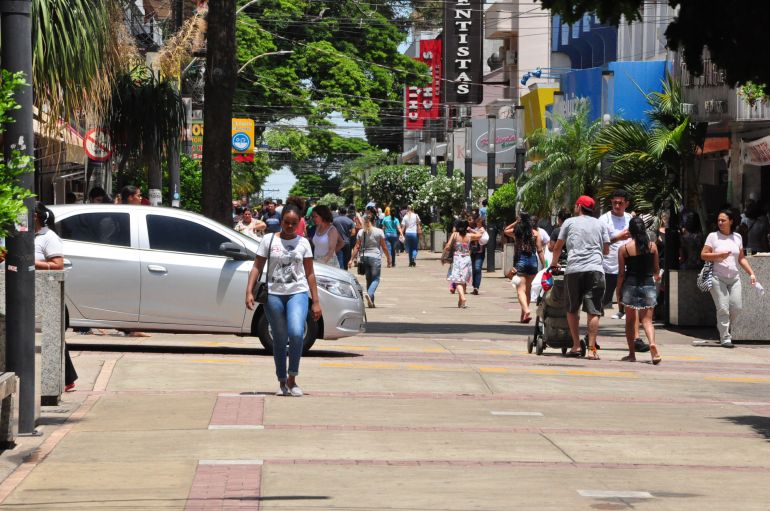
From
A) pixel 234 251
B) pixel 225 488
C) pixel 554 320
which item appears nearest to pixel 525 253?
pixel 554 320

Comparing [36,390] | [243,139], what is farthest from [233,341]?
→ [243,139]

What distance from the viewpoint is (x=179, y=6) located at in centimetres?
2739

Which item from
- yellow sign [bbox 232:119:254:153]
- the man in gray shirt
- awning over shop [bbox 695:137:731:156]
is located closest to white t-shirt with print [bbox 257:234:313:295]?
the man in gray shirt

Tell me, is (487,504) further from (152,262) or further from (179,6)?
(179,6)

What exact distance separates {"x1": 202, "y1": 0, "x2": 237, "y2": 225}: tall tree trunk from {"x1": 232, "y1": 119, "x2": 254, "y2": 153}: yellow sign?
20.2 m

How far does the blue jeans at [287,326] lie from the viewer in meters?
11.8

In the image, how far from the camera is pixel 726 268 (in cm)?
1752

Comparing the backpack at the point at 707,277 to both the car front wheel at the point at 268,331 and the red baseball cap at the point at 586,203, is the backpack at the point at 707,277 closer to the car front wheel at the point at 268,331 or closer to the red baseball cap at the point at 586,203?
the red baseball cap at the point at 586,203

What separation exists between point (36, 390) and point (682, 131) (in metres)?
13.7

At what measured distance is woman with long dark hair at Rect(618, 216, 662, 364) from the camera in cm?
1517

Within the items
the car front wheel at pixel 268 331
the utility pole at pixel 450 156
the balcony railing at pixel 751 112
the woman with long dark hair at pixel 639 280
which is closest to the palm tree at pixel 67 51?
the car front wheel at pixel 268 331

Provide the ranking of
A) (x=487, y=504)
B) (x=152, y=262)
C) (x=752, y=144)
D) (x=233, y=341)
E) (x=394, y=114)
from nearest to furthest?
(x=487, y=504)
(x=152, y=262)
(x=233, y=341)
(x=752, y=144)
(x=394, y=114)

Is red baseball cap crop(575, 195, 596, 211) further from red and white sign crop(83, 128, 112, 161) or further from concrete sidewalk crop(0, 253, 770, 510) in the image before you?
red and white sign crop(83, 128, 112, 161)

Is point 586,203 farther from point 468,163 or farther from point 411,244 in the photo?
point 468,163
